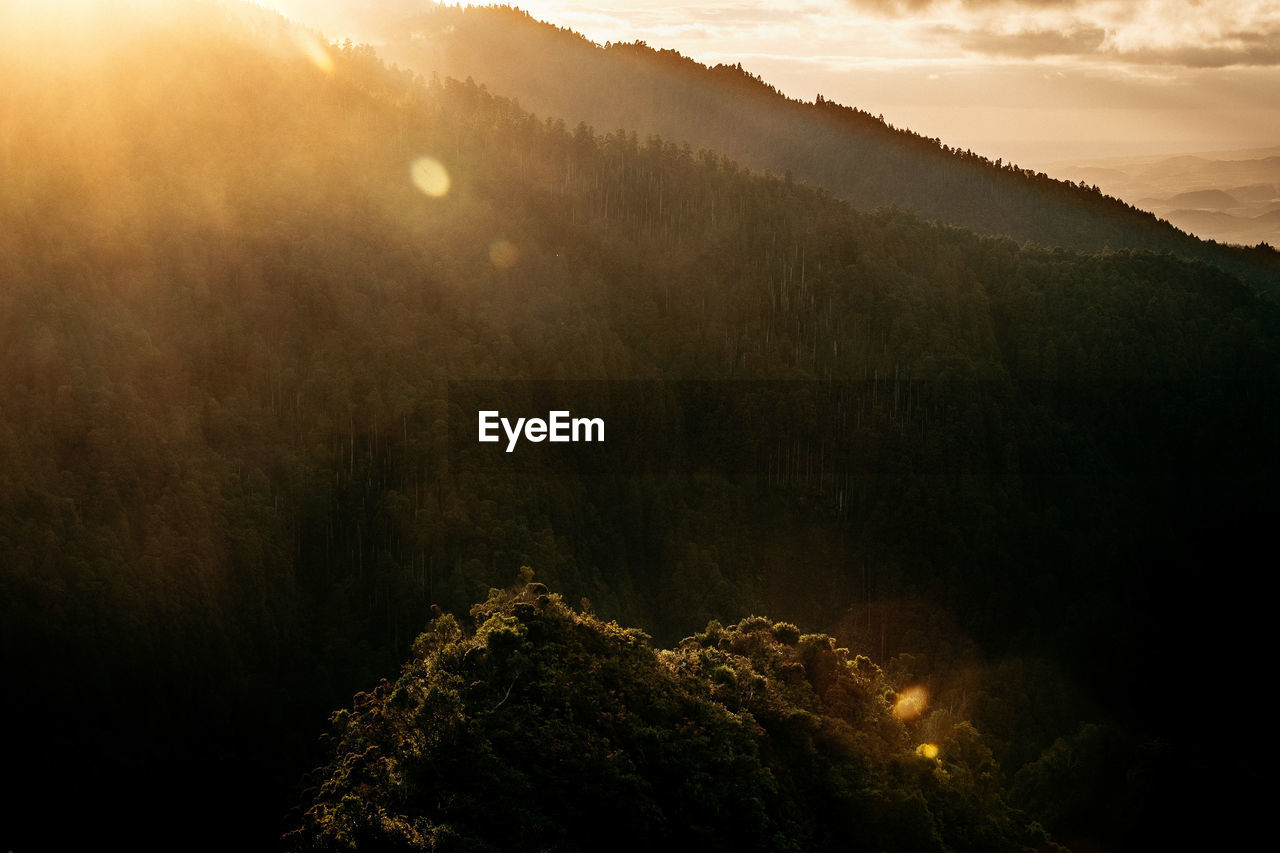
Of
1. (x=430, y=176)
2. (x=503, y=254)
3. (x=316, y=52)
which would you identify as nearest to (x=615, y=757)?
(x=503, y=254)

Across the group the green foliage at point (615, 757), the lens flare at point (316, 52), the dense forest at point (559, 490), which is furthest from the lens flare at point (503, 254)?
the green foliage at point (615, 757)

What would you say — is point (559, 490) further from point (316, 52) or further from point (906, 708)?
point (316, 52)

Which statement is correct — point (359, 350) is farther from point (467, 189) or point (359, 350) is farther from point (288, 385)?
point (467, 189)

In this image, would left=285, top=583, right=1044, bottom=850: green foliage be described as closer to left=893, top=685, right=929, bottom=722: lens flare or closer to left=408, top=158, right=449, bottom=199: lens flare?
left=893, top=685, right=929, bottom=722: lens flare

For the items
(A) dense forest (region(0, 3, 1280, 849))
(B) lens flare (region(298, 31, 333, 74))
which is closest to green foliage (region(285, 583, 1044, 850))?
(A) dense forest (region(0, 3, 1280, 849))

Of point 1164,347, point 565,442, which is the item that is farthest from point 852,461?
point 1164,347

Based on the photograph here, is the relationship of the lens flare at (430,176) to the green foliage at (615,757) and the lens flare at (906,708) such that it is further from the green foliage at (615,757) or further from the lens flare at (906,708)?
the green foliage at (615,757)
